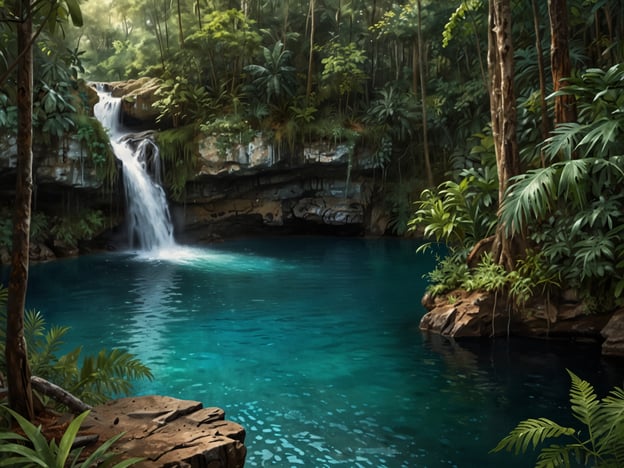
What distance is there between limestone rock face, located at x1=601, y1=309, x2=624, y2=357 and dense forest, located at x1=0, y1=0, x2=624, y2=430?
0.90 feet

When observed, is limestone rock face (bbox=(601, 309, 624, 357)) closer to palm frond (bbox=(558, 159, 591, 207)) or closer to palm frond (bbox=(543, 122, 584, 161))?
palm frond (bbox=(558, 159, 591, 207))

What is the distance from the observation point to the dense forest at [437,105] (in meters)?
7.76

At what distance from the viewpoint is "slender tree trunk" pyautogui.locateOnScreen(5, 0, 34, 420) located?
349 centimetres

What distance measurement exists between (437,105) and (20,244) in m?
17.4

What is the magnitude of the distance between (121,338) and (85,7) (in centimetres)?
2863

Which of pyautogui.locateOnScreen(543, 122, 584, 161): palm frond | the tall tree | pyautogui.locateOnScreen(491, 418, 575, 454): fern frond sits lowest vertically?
pyautogui.locateOnScreen(491, 418, 575, 454): fern frond

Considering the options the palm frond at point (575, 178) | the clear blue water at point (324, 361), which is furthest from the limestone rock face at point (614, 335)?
the palm frond at point (575, 178)

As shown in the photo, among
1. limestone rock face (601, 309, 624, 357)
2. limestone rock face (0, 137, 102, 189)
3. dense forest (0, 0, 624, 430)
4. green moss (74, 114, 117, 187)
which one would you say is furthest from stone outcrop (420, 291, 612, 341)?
limestone rock face (0, 137, 102, 189)

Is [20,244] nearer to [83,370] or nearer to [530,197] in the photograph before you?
[83,370]

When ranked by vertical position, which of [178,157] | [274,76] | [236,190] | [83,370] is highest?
[274,76]

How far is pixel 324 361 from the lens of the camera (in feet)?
24.5

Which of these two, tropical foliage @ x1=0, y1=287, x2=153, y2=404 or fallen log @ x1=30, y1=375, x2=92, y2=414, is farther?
tropical foliage @ x1=0, y1=287, x2=153, y2=404

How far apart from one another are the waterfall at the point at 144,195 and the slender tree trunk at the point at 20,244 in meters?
14.9

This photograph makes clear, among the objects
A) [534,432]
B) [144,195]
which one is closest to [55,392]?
[534,432]
